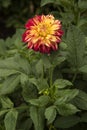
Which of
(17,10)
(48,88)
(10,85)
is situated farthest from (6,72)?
(17,10)

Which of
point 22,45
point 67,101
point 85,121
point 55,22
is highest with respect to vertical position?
point 55,22

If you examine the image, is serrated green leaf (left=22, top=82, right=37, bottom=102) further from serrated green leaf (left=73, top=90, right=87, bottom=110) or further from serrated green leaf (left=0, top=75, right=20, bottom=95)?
serrated green leaf (left=73, top=90, right=87, bottom=110)

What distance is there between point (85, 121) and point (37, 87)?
0.81 ft

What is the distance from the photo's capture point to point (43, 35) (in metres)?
1.56

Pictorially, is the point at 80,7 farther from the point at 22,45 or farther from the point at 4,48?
the point at 4,48

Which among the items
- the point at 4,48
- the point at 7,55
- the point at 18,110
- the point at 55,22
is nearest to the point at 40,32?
the point at 55,22

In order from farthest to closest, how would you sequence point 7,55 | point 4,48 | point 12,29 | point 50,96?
point 12,29 < point 4,48 < point 7,55 < point 50,96

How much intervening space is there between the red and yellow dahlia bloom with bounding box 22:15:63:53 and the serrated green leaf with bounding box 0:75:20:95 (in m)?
0.20

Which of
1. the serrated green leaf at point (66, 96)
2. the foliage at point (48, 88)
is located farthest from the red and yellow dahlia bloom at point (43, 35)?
the serrated green leaf at point (66, 96)

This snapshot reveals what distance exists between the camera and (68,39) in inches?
67.3

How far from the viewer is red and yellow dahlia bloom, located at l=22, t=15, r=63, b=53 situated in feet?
5.08

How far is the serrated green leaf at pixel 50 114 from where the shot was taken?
1.55 m

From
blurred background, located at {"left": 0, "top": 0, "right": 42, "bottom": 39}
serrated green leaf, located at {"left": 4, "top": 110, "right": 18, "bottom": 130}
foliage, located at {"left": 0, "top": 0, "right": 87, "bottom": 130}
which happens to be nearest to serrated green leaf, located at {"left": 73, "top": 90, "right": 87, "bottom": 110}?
foliage, located at {"left": 0, "top": 0, "right": 87, "bottom": 130}

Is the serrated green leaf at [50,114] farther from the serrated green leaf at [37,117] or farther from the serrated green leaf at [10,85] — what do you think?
the serrated green leaf at [10,85]
